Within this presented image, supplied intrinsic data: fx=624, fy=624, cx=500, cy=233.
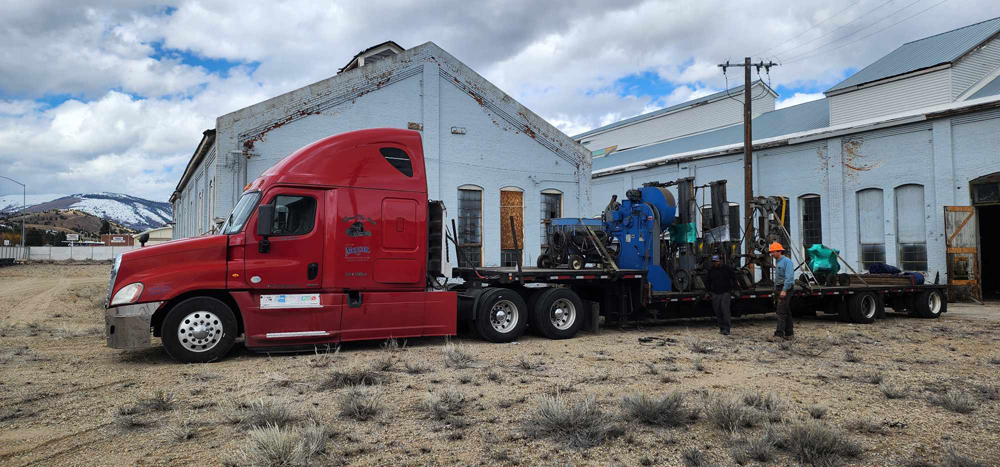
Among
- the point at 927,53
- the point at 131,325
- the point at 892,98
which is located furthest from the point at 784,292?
the point at 927,53

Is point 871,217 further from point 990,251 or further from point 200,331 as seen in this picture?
point 200,331

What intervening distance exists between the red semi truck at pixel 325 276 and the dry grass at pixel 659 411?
15.6ft

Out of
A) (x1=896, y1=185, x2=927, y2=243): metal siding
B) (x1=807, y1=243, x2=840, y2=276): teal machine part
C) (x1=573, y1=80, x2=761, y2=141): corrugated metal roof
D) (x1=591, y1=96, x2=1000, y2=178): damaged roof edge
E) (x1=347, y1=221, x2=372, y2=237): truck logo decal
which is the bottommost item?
(x1=807, y1=243, x2=840, y2=276): teal machine part

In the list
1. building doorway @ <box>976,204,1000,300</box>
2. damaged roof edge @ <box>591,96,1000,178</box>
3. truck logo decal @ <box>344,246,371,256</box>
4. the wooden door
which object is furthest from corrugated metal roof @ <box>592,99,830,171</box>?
truck logo decal @ <box>344,246,371,256</box>

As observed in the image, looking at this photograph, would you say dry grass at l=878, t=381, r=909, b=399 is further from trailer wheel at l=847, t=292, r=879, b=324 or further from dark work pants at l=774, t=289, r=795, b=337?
trailer wheel at l=847, t=292, r=879, b=324

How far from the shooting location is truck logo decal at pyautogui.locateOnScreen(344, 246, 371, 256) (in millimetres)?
9039

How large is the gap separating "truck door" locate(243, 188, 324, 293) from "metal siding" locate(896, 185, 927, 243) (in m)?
20.1

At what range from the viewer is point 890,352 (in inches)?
374

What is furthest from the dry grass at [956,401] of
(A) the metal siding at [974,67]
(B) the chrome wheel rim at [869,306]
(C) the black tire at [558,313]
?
(A) the metal siding at [974,67]

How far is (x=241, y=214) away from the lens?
8773 mm

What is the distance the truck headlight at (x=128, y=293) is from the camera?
7.98 meters

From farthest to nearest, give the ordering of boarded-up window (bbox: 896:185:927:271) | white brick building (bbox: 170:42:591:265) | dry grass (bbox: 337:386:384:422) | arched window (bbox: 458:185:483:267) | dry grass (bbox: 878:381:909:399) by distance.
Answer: boarded-up window (bbox: 896:185:927:271)
arched window (bbox: 458:185:483:267)
white brick building (bbox: 170:42:591:265)
dry grass (bbox: 878:381:909:399)
dry grass (bbox: 337:386:384:422)

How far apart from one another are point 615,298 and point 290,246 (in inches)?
239

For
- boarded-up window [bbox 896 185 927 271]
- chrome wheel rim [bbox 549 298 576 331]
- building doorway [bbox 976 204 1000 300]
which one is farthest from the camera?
building doorway [bbox 976 204 1000 300]
